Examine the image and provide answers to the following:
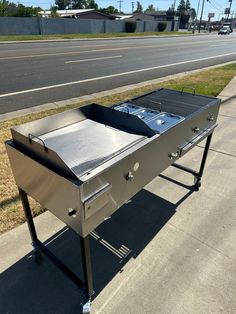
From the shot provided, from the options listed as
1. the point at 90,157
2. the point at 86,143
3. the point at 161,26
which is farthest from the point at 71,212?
the point at 161,26

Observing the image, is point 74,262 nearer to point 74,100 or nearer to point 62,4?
point 74,100

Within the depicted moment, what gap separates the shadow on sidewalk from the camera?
6.52 ft

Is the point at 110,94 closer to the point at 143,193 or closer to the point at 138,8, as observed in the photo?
the point at 143,193

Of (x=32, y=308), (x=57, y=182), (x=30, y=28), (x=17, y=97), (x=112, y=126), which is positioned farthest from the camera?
(x=30, y=28)

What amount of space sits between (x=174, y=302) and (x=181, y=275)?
26 centimetres

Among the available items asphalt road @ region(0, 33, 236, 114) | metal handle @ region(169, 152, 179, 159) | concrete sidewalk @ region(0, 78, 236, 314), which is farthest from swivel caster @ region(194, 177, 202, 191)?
asphalt road @ region(0, 33, 236, 114)

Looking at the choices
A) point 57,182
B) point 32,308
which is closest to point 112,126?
point 57,182

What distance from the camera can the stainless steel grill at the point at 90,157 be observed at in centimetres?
147

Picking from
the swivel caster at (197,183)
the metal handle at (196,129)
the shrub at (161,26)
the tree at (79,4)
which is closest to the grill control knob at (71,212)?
the metal handle at (196,129)

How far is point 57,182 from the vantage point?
149cm

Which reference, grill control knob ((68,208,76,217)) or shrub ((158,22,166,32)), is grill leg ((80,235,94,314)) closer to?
grill control knob ((68,208,76,217))

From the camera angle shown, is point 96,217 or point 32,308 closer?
point 96,217

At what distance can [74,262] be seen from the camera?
2314 mm

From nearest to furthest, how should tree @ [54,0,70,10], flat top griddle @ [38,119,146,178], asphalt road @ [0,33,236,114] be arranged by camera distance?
flat top griddle @ [38,119,146,178] < asphalt road @ [0,33,236,114] < tree @ [54,0,70,10]
